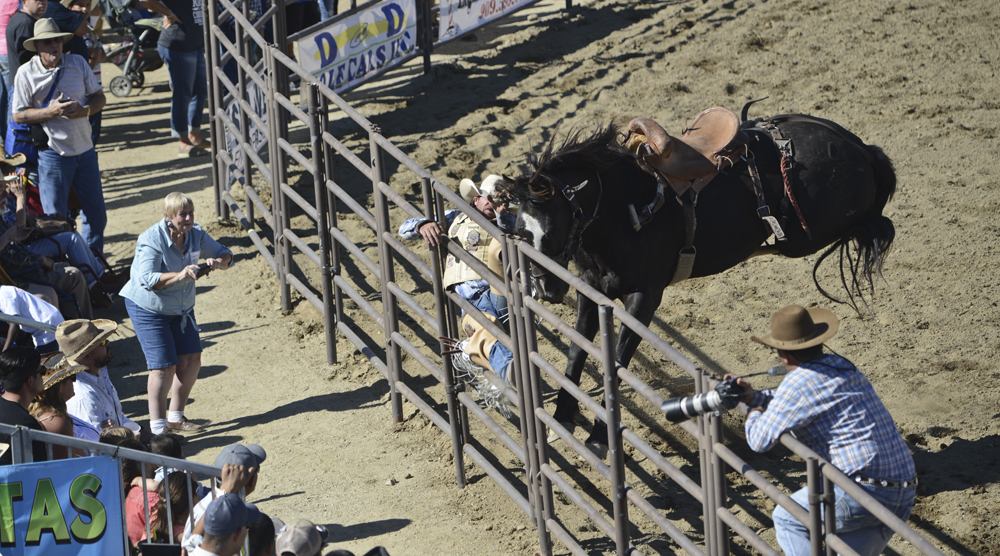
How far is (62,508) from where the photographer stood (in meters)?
3.52

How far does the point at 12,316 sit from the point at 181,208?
1072mm

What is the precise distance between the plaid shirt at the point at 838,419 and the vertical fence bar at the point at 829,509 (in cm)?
34

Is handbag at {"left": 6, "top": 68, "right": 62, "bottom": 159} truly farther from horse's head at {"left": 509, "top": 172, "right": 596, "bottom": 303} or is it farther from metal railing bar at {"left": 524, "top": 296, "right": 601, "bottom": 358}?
metal railing bar at {"left": 524, "top": 296, "right": 601, "bottom": 358}

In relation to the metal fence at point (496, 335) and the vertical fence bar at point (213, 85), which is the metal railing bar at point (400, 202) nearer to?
the metal fence at point (496, 335)

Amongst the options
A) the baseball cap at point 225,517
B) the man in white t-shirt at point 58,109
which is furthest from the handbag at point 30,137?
the baseball cap at point 225,517

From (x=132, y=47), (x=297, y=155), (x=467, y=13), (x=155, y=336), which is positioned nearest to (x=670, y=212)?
(x=297, y=155)

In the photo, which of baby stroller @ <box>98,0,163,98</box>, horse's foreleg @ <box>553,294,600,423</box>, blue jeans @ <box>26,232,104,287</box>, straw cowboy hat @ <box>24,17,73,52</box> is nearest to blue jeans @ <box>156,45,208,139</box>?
baby stroller @ <box>98,0,163,98</box>

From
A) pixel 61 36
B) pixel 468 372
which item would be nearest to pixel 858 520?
pixel 468 372

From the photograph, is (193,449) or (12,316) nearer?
(12,316)

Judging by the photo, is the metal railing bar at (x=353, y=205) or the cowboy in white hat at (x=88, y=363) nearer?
the cowboy in white hat at (x=88, y=363)

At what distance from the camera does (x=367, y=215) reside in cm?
564

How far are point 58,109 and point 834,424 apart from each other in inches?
224

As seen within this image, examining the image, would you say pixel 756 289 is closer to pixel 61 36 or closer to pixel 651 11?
pixel 61 36

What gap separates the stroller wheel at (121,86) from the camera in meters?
11.3
